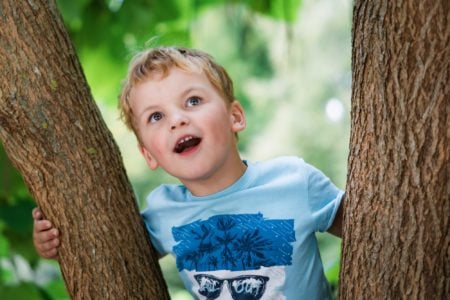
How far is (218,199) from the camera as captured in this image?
1.81 meters

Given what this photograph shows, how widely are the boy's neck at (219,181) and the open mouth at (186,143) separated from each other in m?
0.10

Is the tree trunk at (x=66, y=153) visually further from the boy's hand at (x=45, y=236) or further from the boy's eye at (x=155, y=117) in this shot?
the boy's eye at (x=155, y=117)

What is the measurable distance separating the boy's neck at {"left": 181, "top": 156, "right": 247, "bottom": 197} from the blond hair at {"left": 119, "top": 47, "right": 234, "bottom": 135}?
0.15 meters

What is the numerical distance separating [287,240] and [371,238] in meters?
0.31

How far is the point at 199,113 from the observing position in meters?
1.75

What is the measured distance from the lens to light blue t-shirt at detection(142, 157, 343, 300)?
5.65ft

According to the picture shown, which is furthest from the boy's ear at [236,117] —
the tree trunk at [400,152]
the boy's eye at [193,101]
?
the tree trunk at [400,152]

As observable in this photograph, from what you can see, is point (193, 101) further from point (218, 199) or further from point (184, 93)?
point (218, 199)

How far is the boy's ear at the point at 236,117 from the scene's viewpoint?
1.86m

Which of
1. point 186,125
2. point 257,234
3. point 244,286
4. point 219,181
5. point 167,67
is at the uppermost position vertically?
point 167,67

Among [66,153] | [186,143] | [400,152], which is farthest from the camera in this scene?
[186,143]

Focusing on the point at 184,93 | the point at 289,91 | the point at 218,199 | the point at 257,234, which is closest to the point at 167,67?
the point at 184,93

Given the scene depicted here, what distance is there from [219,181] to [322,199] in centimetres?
23

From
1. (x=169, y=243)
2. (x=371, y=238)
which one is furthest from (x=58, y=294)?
(x=371, y=238)
